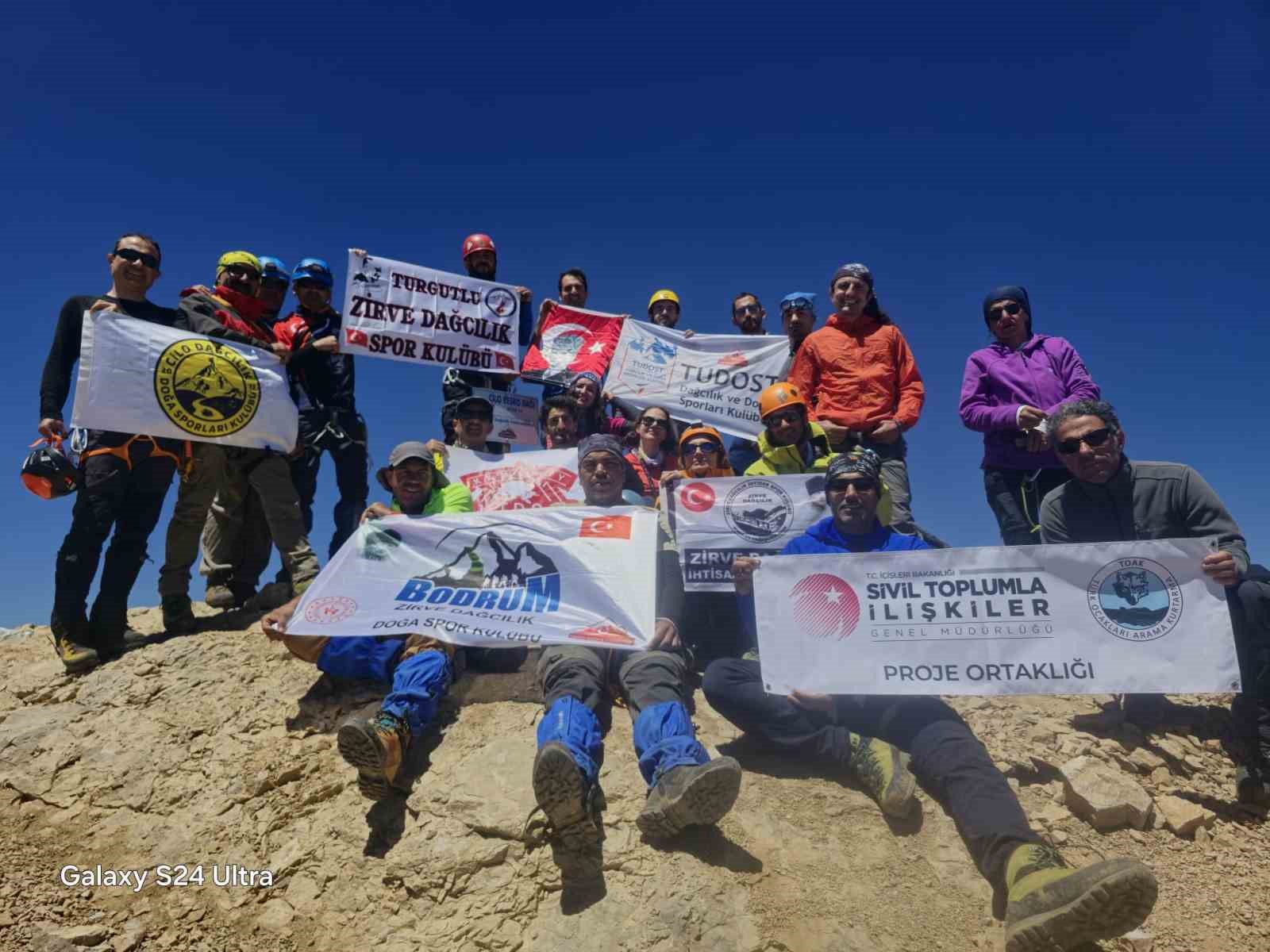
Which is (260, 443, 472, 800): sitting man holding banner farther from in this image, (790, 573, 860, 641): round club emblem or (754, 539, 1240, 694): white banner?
(790, 573, 860, 641): round club emblem

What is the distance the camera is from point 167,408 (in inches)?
214

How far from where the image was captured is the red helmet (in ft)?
27.0

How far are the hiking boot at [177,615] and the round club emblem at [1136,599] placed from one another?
23.1 feet

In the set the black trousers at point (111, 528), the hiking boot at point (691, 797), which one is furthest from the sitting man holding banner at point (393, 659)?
the black trousers at point (111, 528)

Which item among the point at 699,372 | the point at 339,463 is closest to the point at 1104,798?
the point at 699,372

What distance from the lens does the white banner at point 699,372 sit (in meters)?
8.17

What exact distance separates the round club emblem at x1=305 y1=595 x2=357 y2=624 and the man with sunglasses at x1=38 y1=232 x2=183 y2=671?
79.2 inches

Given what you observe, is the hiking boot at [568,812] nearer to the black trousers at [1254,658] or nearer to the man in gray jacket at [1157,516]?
the man in gray jacket at [1157,516]

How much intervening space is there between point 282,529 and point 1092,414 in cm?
658

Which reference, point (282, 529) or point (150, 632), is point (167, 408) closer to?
point (282, 529)

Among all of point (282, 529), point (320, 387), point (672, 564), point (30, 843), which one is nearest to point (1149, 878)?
point (672, 564)

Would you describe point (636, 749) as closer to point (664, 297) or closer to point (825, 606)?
point (825, 606)

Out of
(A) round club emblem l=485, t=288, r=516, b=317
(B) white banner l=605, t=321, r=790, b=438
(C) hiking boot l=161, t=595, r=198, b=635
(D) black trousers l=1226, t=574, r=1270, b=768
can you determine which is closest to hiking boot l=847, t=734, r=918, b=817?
(D) black trousers l=1226, t=574, r=1270, b=768

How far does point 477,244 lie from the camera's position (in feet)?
27.1
